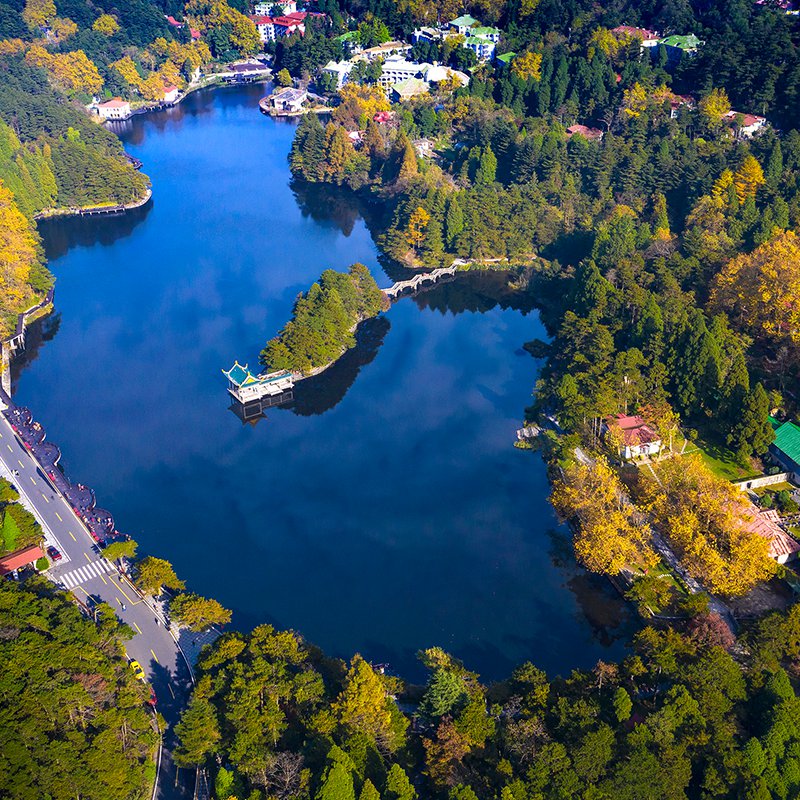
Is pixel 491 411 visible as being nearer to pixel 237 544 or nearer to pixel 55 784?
pixel 237 544

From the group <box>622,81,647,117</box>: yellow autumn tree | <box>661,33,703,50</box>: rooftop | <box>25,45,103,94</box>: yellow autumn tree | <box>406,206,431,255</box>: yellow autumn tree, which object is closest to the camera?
<box>406,206,431,255</box>: yellow autumn tree

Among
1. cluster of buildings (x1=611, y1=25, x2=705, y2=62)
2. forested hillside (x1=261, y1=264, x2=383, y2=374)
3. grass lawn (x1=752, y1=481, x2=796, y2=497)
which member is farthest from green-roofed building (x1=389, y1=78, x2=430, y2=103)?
grass lawn (x1=752, y1=481, x2=796, y2=497)

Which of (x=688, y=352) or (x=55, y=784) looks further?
(x=688, y=352)

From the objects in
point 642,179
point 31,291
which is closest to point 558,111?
point 642,179

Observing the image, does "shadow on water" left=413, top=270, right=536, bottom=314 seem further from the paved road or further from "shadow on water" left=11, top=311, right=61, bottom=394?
the paved road

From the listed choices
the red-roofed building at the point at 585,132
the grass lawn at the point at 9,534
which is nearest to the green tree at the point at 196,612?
the grass lawn at the point at 9,534

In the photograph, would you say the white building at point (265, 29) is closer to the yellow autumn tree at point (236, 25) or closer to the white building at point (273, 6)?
the yellow autumn tree at point (236, 25)
